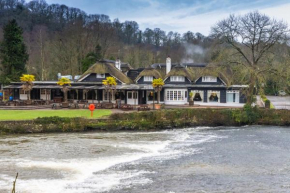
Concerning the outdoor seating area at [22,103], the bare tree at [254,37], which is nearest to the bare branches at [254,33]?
the bare tree at [254,37]

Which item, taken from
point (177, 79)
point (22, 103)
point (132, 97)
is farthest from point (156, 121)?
point (22, 103)

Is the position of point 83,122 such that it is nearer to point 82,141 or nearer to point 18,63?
point 82,141

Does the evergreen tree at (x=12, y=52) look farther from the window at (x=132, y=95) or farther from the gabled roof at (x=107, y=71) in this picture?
the window at (x=132, y=95)

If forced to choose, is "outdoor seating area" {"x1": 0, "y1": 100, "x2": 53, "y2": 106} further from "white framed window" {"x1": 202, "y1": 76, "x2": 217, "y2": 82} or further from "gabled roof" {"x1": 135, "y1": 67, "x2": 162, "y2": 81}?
"white framed window" {"x1": 202, "y1": 76, "x2": 217, "y2": 82}

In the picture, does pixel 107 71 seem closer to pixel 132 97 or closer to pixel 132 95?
pixel 132 95

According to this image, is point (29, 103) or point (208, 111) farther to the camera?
point (29, 103)

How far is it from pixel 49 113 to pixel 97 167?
1555 centimetres

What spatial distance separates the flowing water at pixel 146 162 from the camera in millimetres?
14297

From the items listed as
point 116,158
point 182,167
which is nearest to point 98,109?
point 116,158

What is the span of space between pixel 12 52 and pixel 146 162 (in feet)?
111

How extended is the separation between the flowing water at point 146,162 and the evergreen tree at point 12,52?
22.1 m

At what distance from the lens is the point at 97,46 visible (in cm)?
6088

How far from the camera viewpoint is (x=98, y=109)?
34531 mm

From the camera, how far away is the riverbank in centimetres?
2766
